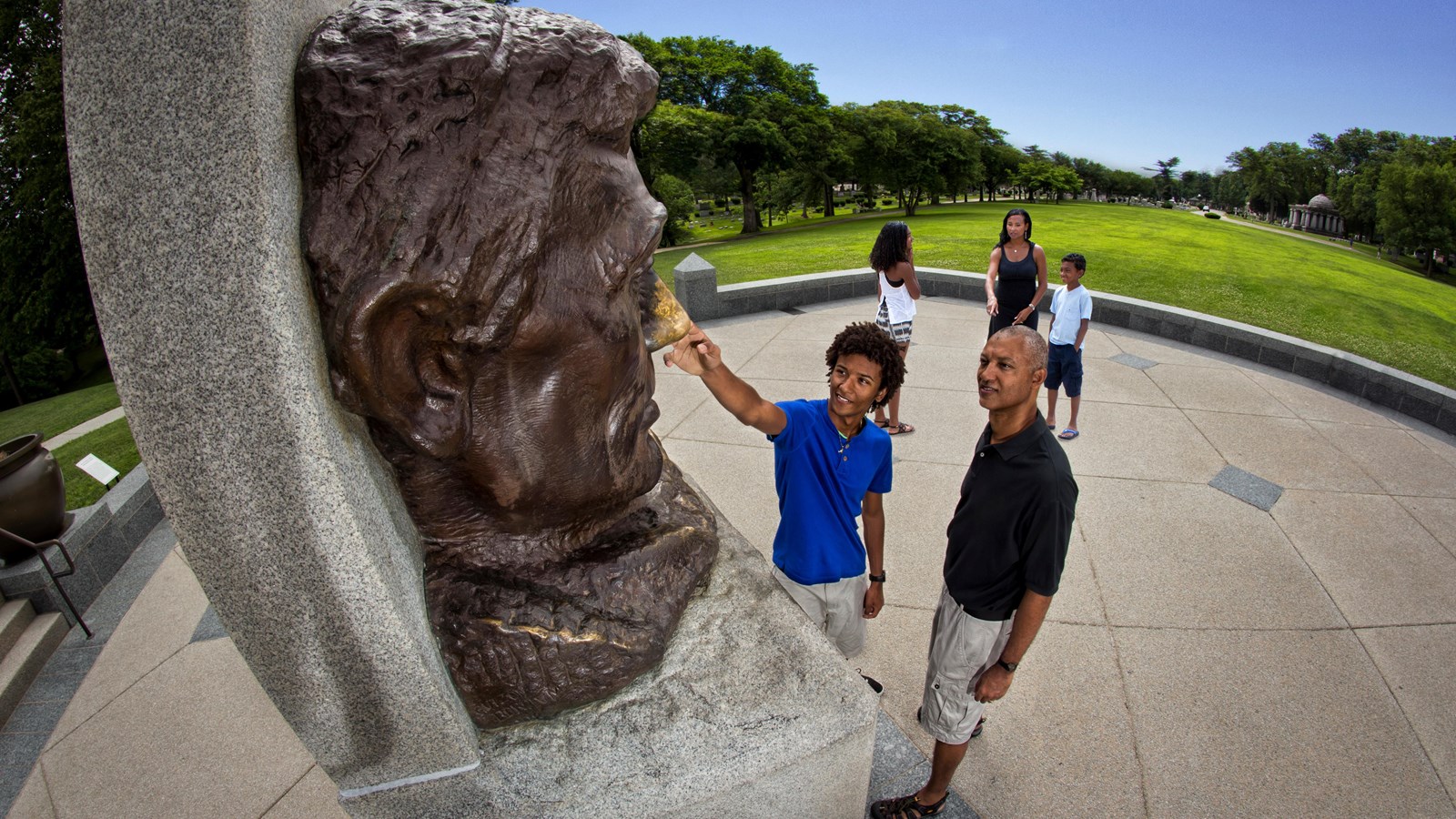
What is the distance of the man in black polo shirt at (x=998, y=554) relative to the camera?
222cm

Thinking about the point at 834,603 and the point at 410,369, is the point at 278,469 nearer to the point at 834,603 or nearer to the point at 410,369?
the point at 410,369

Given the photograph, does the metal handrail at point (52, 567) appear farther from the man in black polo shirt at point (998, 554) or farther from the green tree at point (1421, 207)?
the green tree at point (1421, 207)

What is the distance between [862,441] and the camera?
2.64 m

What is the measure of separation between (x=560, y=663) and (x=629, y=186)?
1.38 metres

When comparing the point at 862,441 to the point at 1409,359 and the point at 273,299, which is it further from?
the point at 1409,359

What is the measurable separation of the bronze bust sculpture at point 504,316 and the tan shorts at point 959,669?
93cm

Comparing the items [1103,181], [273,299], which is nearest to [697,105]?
[273,299]

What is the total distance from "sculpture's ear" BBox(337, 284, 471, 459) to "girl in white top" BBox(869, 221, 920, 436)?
3.94m

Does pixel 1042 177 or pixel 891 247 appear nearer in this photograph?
pixel 891 247

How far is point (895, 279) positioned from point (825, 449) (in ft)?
10.4

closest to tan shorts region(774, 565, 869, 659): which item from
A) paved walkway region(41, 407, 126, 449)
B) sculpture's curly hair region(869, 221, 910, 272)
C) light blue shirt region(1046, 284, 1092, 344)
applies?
sculpture's curly hair region(869, 221, 910, 272)

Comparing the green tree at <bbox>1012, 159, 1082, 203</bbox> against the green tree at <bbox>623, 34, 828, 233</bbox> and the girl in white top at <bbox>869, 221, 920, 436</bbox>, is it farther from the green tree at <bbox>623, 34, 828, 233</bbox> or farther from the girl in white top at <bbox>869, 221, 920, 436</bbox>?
the girl in white top at <bbox>869, 221, 920, 436</bbox>

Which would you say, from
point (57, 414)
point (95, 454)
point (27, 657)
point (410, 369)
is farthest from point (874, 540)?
point (57, 414)

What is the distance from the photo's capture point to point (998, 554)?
7.68 feet
